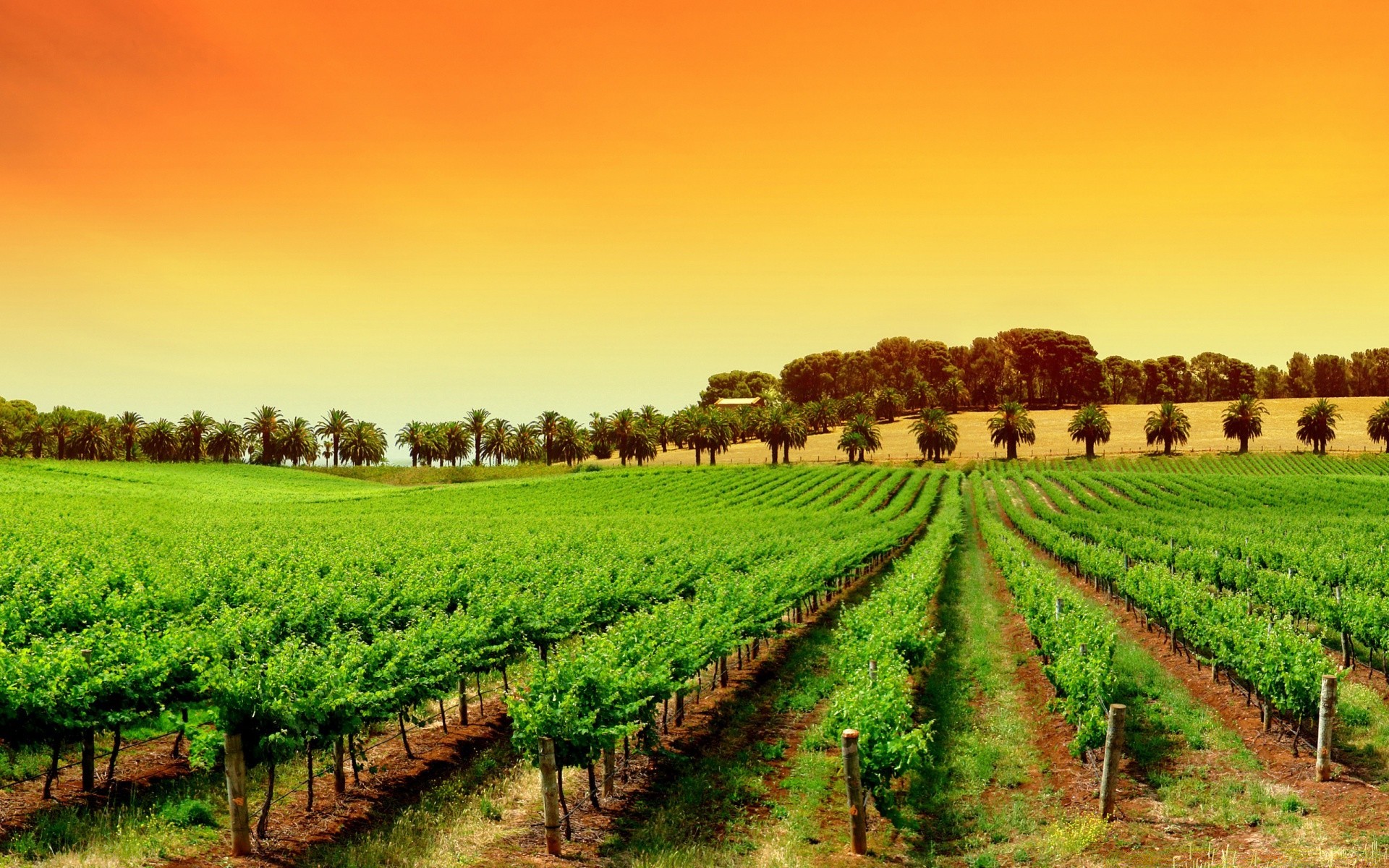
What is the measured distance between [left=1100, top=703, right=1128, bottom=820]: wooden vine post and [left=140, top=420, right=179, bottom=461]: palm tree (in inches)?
6177

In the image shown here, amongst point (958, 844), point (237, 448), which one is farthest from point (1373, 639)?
point (237, 448)

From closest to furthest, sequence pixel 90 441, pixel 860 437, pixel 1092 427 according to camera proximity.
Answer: pixel 1092 427, pixel 90 441, pixel 860 437

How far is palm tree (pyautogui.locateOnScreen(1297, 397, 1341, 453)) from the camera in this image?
398ft

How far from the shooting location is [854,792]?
1312 cm

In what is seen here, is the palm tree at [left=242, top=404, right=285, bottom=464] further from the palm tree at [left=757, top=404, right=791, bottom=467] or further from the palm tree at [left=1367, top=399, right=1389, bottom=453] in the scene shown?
the palm tree at [left=1367, top=399, right=1389, bottom=453]

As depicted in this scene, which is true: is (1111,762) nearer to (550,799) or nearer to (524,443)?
(550,799)

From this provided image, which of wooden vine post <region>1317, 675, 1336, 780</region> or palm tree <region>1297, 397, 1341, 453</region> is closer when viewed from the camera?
wooden vine post <region>1317, 675, 1336, 780</region>

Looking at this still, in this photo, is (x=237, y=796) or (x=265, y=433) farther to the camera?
(x=265, y=433)

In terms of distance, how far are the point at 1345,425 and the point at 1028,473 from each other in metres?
85.4

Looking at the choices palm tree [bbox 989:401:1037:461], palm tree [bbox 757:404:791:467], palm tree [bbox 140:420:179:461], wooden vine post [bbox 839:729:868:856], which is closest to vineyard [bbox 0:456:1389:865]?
wooden vine post [bbox 839:729:868:856]

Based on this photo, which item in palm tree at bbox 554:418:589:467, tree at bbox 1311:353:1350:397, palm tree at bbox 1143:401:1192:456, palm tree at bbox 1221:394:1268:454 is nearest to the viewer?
palm tree at bbox 1221:394:1268:454

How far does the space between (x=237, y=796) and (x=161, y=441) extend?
151 metres

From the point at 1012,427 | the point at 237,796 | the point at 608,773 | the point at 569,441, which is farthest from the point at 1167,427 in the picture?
the point at 237,796

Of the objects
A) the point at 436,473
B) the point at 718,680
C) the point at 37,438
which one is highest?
the point at 37,438
